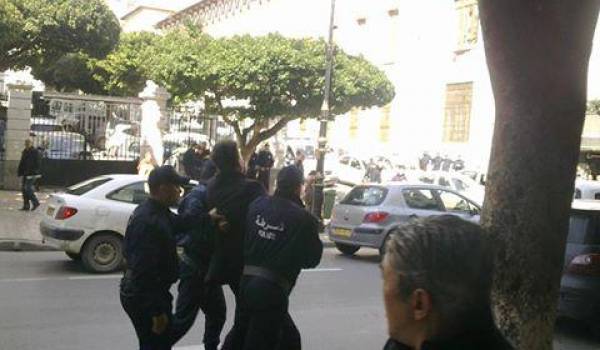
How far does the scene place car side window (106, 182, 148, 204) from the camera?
10.7m

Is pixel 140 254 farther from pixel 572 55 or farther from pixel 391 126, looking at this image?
pixel 391 126

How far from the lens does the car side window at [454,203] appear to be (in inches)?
536

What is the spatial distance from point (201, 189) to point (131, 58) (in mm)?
34223

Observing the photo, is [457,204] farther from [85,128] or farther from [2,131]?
[2,131]

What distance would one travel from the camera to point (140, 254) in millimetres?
4457

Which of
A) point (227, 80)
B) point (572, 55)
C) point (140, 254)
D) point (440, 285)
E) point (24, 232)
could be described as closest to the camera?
point (440, 285)

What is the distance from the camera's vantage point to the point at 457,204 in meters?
13.9

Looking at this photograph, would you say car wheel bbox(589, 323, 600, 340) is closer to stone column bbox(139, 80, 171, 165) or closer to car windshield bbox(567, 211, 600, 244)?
car windshield bbox(567, 211, 600, 244)

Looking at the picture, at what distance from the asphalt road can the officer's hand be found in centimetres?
228

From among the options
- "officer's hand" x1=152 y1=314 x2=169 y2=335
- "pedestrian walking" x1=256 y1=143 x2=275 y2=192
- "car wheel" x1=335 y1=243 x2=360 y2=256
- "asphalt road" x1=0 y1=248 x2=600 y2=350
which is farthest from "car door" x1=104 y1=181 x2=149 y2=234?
"pedestrian walking" x1=256 y1=143 x2=275 y2=192

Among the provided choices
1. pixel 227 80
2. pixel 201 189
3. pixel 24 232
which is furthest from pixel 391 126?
pixel 201 189

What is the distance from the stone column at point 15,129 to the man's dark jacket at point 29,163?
3.39m

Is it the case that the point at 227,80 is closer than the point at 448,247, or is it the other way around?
the point at 448,247

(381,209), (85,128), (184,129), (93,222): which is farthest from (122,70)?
(93,222)
